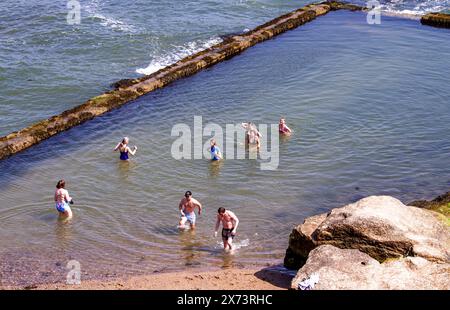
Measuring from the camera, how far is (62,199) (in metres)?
19.8

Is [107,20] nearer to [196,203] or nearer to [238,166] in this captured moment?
[238,166]

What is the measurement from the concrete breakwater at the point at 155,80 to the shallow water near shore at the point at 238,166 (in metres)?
0.49

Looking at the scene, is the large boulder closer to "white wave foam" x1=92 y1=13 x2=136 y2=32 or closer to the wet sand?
the wet sand

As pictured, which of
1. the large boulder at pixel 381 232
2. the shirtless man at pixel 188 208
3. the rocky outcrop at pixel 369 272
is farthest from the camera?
the shirtless man at pixel 188 208

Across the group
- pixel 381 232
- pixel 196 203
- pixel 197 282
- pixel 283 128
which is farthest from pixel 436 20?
pixel 197 282

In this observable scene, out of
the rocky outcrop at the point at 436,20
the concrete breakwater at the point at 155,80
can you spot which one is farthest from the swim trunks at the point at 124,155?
the rocky outcrop at the point at 436,20

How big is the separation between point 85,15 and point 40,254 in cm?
2670

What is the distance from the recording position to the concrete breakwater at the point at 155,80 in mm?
25219

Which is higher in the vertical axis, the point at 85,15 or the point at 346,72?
the point at 85,15

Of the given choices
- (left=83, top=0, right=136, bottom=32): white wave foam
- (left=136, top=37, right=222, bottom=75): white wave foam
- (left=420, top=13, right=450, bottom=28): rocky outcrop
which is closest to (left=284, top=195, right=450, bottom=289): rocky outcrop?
(left=136, top=37, right=222, bottom=75): white wave foam

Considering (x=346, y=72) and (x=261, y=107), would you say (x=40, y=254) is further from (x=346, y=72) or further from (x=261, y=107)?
(x=346, y=72)

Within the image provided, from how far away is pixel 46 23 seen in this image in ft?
131

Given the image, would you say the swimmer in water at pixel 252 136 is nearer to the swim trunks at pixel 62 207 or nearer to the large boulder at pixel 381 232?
the swim trunks at pixel 62 207
